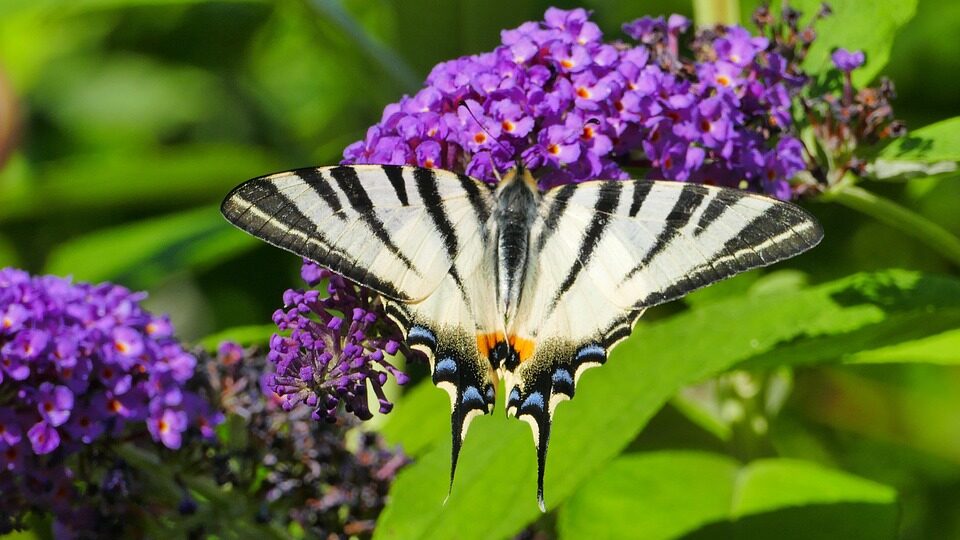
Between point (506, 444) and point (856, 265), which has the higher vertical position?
point (506, 444)

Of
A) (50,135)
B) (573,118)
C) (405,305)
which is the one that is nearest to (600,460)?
(405,305)

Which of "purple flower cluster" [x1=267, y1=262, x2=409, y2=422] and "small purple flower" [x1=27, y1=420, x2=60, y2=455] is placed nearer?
"purple flower cluster" [x1=267, y1=262, x2=409, y2=422]

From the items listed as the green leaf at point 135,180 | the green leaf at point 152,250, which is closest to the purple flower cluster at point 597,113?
the green leaf at point 152,250

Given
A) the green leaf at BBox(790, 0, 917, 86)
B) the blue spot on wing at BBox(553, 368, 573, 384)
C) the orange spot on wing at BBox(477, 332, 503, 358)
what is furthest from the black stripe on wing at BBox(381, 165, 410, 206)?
the green leaf at BBox(790, 0, 917, 86)

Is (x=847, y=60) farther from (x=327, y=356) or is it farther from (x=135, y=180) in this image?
(x=135, y=180)

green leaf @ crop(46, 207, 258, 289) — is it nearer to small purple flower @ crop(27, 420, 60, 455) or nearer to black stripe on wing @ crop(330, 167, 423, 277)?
small purple flower @ crop(27, 420, 60, 455)

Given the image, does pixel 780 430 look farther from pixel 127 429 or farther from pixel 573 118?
pixel 127 429

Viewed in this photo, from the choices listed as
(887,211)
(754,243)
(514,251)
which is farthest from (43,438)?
(887,211)
